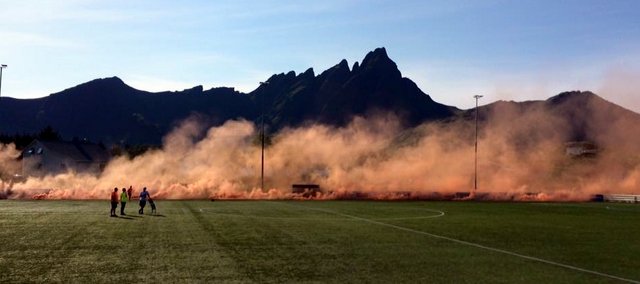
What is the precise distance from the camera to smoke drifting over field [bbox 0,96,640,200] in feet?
227

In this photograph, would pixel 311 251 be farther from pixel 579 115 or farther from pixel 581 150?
pixel 579 115

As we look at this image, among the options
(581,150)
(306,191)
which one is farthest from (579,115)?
(306,191)

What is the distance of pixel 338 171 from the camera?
90.3 meters

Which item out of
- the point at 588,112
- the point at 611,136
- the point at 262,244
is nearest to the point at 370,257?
the point at 262,244

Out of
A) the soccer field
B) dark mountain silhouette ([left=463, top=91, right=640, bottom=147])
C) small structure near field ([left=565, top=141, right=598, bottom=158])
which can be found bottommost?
the soccer field

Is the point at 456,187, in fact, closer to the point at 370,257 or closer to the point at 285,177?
the point at 285,177

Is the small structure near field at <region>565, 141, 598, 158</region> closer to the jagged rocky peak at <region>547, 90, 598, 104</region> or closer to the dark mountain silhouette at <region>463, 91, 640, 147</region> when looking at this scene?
the dark mountain silhouette at <region>463, 91, 640, 147</region>

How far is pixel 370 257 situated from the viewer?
60.9ft

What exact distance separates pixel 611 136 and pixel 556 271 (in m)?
148

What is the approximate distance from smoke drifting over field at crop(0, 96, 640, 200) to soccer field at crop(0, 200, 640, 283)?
117 ft

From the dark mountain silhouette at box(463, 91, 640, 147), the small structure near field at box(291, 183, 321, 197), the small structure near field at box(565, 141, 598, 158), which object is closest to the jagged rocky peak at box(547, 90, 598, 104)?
the dark mountain silhouette at box(463, 91, 640, 147)

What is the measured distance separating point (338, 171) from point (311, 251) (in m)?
70.6

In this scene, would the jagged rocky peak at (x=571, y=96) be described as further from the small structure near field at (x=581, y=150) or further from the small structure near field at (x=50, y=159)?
the small structure near field at (x=50, y=159)

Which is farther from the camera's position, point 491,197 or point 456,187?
point 456,187
